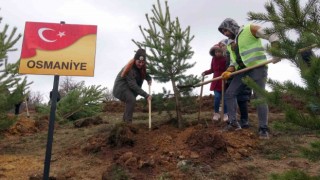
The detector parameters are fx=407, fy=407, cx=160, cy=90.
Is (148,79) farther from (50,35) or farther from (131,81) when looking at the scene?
(50,35)

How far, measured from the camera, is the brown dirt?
17.7ft

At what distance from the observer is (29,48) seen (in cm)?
511

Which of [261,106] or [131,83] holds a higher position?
[131,83]

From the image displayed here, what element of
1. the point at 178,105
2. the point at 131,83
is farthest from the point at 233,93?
the point at 131,83

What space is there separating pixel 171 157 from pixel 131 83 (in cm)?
229

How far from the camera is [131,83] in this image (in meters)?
7.72

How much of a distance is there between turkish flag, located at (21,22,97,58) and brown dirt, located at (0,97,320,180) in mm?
1777

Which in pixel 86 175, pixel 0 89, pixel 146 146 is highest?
pixel 0 89

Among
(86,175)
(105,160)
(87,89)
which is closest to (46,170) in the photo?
(86,175)

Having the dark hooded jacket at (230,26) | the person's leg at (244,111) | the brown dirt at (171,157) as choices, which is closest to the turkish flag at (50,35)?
the brown dirt at (171,157)

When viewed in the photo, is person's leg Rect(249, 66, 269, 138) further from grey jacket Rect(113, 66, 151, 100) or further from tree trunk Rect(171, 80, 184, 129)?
grey jacket Rect(113, 66, 151, 100)

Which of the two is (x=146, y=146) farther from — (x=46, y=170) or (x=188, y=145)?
(x=46, y=170)

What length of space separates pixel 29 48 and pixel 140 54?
2779 mm

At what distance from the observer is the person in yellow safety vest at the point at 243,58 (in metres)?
6.28
